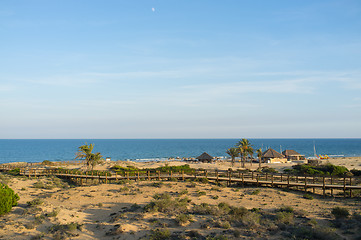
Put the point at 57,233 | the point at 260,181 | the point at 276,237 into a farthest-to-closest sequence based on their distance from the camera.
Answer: the point at 260,181 → the point at 57,233 → the point at 276,237

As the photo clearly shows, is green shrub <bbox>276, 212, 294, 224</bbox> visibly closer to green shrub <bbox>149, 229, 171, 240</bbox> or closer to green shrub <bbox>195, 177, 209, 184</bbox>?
green shrub <bbox>149, 229, 171, 240</bbox>

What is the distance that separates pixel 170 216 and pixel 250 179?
1597 cm

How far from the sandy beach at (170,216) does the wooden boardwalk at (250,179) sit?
1.76 meters

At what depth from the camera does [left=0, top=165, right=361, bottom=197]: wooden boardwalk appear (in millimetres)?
27719

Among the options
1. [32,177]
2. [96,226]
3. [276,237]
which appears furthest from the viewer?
[32,177]

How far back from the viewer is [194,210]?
19.6 m

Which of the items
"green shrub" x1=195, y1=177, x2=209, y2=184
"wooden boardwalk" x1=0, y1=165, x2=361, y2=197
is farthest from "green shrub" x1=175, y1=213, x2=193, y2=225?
"wooden boardwalk" x1=0, y1=165, x2=361, y2=197

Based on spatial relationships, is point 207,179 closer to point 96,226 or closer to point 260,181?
point 260,181

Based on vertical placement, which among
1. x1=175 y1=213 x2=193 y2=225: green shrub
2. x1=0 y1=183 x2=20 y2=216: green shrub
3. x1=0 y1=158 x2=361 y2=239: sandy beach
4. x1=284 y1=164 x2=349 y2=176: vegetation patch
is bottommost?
x1=284 y1=164 x2=349 y2=176: vegetation patch

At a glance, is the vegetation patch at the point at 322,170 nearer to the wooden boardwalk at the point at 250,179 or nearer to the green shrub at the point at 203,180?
the wooden boardwalk at the point at 250,179

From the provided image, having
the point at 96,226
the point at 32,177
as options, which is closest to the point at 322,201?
the point at 96,226

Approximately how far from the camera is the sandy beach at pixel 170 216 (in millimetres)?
15625

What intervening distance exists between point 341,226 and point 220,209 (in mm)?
7685

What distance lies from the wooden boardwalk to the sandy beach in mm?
1757
